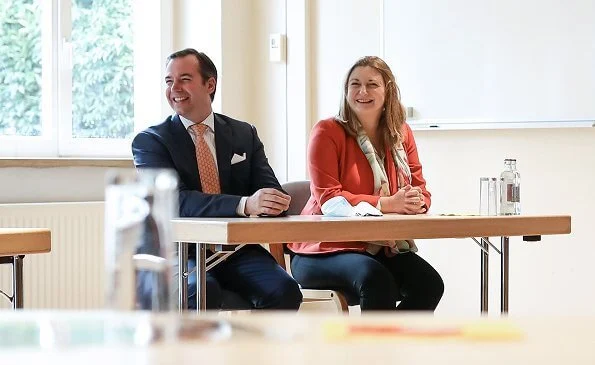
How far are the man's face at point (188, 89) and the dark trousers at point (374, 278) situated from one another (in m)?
0.60

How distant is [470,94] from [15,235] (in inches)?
103

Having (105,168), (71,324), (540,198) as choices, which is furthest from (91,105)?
(71,324)

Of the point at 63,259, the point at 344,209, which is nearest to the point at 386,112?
the point at 344,209

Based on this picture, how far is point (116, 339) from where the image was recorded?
0.75 meters

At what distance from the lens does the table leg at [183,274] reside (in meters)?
2.93

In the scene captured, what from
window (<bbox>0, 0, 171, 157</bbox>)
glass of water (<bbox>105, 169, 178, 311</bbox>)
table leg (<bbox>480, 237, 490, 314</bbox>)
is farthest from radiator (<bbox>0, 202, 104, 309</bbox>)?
glass of water (<bbox>105, 169, 178, 311</bbox>)

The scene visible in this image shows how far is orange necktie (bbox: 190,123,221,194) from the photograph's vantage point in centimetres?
352

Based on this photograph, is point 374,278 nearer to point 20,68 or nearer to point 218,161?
point 218,161

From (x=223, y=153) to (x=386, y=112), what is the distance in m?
0.63

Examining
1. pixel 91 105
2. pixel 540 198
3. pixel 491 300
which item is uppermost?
pixel 91 105

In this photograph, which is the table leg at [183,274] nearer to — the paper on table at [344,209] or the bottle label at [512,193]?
the paper on table at [344,209]

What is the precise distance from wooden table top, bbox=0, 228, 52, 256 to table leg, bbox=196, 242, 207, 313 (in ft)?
1.41

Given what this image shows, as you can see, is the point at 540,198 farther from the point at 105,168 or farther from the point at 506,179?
the point at 105,168

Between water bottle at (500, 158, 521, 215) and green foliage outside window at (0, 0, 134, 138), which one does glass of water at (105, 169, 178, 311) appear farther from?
green foliage outside window at (0, 0, 134, 138)
